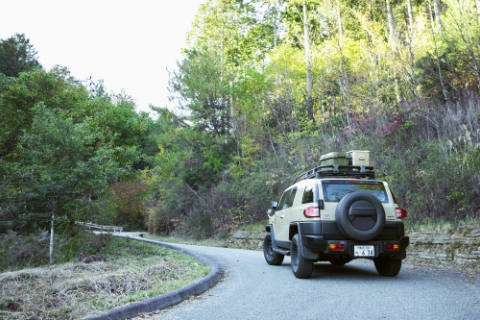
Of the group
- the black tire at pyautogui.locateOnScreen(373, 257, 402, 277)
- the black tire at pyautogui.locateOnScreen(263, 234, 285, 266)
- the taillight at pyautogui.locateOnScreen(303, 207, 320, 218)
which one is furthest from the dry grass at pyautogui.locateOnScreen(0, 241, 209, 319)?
the black tire at pyautogui.locateOnScreen(373, 257, 402, 277)

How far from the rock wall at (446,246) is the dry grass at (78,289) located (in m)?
5.76

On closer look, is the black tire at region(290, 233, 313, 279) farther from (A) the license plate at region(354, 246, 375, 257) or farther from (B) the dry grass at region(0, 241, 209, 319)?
(B) the dry grass at region(0, 241, 209, 319)

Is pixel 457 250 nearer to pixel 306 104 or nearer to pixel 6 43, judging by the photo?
pixel 306 104

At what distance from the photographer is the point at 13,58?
132 feet

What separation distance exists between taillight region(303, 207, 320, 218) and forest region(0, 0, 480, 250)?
5.44 m

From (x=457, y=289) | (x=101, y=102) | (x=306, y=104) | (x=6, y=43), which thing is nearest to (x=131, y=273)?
(x=457, y=289)

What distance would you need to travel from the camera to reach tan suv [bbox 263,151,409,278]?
7605 millimetres

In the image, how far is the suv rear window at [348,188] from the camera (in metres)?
8.08

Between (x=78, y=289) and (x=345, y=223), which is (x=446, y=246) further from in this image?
(x=78, y=289)

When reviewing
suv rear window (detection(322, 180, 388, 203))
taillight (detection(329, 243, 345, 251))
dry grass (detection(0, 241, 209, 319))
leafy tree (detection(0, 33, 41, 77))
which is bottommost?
dry grass (detection(0, 241, 209, 319))

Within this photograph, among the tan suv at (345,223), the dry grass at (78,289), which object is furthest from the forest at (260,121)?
the dry grass at (78,289)

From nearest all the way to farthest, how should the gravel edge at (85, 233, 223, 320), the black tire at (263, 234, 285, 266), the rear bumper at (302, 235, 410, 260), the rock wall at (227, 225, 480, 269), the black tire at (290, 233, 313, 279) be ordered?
the gravel edge at (85, 233, 223, 320) < the rear bumper at (302, 235, 410, 260) < the black tire at (290, 233, 313, 279) < the rock wall at (227, 225, 480, 269) < the black tire at (263, 234, 285, 266)

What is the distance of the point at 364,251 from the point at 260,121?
19.2 m

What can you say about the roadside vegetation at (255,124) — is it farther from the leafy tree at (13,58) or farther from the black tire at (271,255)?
the black tire at (271,255)
